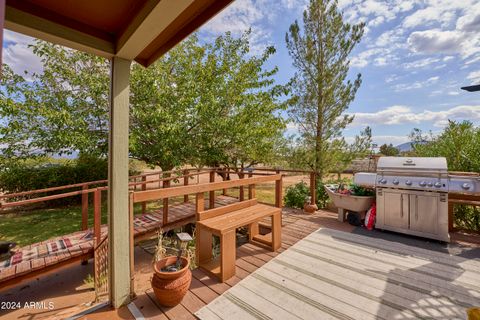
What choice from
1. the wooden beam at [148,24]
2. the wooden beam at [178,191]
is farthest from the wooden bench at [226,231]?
the wooden beam at [148,24]

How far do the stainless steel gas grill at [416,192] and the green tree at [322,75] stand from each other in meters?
2.89

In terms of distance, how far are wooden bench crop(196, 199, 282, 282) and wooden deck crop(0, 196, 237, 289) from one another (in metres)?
1.99

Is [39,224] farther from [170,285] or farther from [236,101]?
[236,101]

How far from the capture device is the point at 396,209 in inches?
165

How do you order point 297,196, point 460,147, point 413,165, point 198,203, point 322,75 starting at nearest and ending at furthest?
point 198,203, point 413,165, point 460,147, point 297,196, point 322,75

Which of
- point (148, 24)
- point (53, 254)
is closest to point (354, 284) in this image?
point (148, 24)

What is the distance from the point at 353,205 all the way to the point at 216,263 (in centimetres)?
337

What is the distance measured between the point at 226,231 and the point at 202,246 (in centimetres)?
64

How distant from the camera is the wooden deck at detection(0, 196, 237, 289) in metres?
3.07

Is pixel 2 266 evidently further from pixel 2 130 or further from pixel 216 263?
pixel 2 130

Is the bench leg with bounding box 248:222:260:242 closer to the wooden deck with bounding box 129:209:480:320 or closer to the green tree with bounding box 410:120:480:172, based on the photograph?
the wooden deck with bounding box 129:209:480:320

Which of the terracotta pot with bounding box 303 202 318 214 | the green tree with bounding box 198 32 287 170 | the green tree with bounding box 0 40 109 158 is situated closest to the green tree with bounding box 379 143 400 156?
the green tree with bounding box 198 32 287 170

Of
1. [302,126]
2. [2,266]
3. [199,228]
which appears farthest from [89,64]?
[302,126]

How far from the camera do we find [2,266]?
3182 mm
